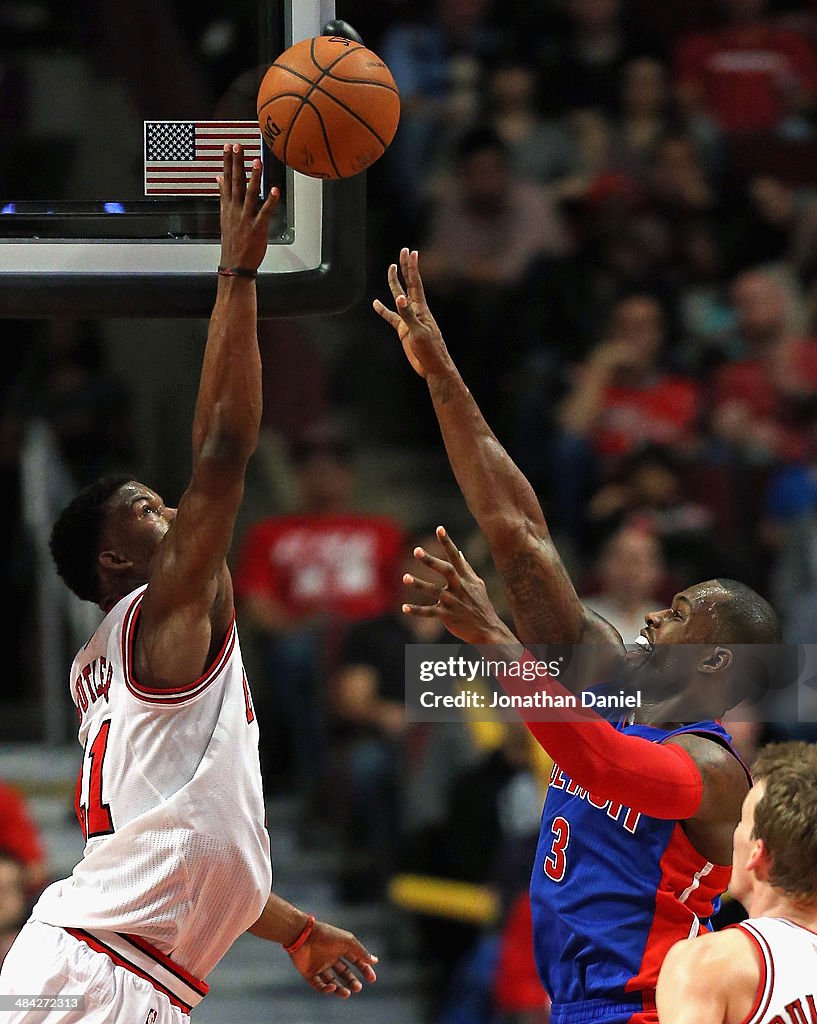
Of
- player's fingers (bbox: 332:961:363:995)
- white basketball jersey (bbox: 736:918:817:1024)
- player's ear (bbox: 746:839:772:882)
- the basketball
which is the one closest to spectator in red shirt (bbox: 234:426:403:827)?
player's fingers (bbox: 332:961:363:995)

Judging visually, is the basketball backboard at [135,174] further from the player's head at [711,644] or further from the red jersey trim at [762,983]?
the red jersey trim at [762,983]

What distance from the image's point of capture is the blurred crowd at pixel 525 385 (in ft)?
23.0

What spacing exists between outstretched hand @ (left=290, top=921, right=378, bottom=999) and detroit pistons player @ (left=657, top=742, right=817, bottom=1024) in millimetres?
1146

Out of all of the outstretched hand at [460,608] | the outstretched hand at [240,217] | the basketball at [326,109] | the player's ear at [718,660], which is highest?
the basketball at [326,109]

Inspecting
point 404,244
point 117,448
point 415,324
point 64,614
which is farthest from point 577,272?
point 415,324

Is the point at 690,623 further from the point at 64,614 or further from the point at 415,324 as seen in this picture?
the point at 64,614

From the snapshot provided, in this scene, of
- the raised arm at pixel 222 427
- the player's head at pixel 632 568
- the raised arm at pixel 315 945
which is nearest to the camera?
the raised arm at pixel 222 427

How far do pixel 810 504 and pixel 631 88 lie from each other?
2677 mm

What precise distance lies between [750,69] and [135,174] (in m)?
6.35

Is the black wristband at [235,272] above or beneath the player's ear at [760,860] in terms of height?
above

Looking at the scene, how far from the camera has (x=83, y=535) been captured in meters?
3.82

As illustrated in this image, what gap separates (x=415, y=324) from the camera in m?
3.78

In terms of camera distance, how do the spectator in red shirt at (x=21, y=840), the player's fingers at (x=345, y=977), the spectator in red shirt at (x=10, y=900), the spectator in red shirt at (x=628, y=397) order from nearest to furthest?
the player's fingers at (x=345, y=977) → the spectator in red shirt at (x=10, y=900) → the spectator in red shirt at (x=21, y=840) → the spectator in red shirt at (x=628, y=397)

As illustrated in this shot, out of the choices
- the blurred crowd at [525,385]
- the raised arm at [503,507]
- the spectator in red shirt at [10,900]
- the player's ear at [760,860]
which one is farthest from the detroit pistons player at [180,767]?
the blurred crowd at [525,385]
